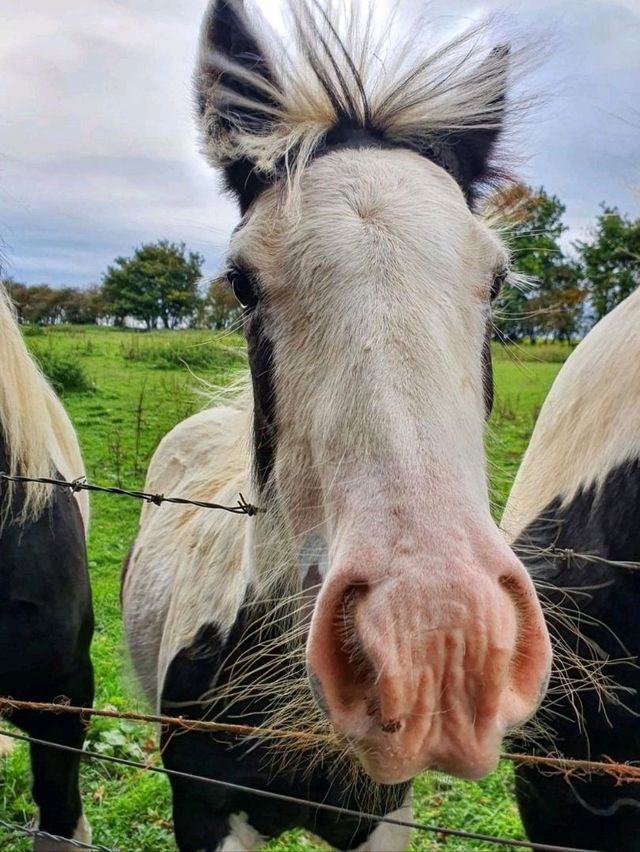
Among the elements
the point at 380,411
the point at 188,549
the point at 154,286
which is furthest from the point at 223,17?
the point at 154,286

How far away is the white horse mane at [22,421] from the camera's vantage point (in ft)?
8.74

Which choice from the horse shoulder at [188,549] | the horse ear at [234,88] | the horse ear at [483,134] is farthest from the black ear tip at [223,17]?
the horse shoulder at [188,549]

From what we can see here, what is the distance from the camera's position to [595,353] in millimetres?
2586

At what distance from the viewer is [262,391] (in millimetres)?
1823

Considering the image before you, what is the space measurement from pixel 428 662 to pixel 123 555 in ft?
22.2

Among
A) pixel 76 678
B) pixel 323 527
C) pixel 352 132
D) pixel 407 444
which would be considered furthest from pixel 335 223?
pixel 76 678

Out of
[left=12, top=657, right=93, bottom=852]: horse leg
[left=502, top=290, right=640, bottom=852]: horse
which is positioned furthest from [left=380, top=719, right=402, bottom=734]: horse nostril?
[left=12, top=657, right=93, bottom=852]: horse leg

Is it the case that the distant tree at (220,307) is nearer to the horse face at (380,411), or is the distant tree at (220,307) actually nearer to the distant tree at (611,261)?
the horse face at (380,411)

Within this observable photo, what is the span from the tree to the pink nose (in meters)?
2.46

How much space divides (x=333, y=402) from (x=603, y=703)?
4.06 feet

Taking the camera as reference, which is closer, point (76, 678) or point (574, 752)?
point (574, 752)

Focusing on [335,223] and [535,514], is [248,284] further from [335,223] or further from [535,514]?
[535,514]

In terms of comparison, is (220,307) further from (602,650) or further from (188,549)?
(602,650)

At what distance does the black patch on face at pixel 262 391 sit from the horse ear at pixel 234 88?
0.41 m
